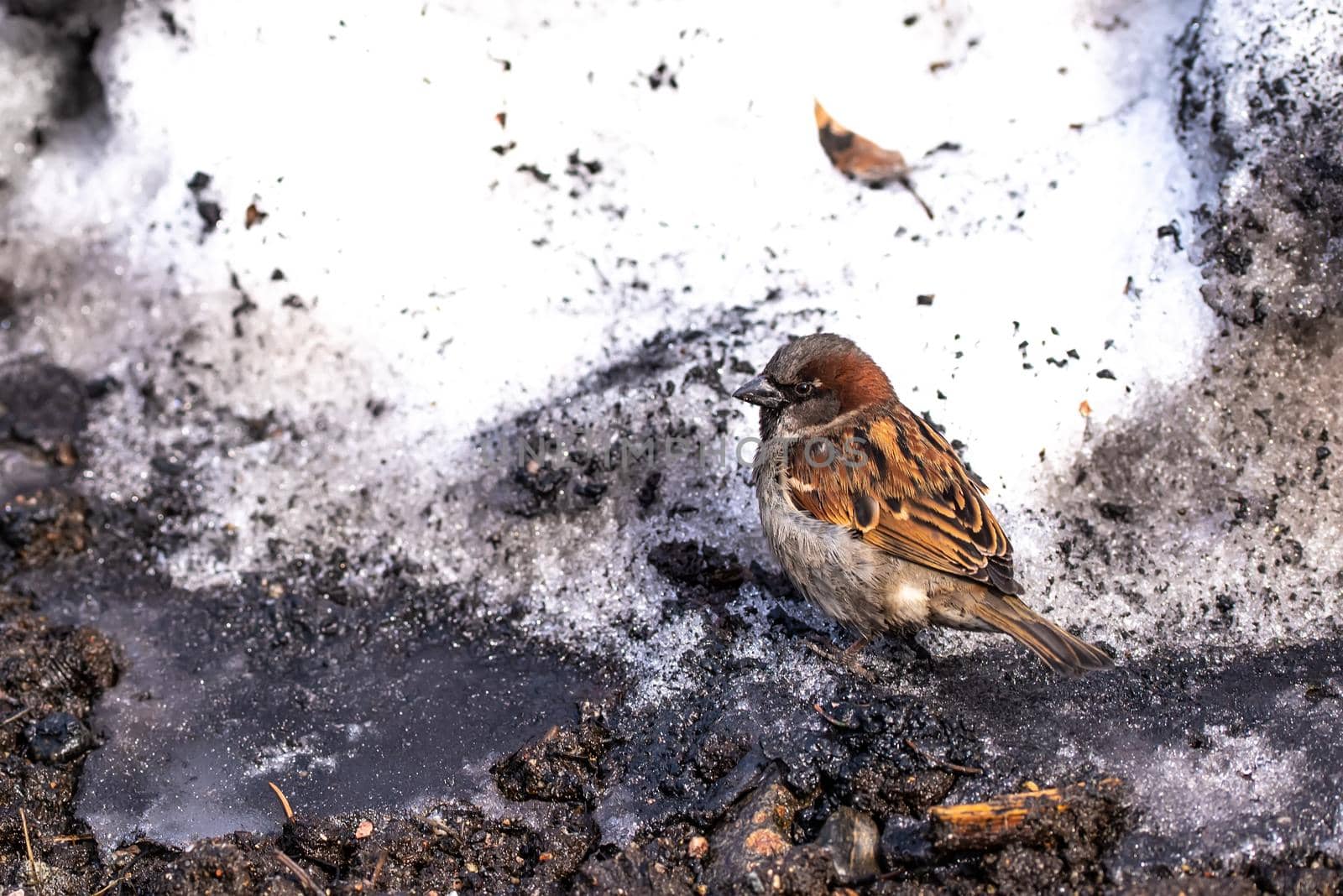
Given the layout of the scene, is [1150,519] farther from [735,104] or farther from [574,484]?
[735,104]

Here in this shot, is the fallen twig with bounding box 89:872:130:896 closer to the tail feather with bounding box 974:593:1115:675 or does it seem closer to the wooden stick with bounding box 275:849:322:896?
the wooden stick with bounding box 275:849:322:896

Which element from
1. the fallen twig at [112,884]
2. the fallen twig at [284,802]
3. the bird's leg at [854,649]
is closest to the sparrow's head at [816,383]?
the bird's leg at [854,649]

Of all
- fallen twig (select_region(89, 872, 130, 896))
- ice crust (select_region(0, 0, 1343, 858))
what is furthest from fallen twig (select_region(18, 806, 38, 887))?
ice crust (select_region(0, 0, 1343, 858))

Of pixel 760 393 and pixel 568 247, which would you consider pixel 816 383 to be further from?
pixel 568 247

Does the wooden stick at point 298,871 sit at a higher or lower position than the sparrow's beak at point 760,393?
lower

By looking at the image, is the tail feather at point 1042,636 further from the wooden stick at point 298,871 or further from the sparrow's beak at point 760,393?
the wooden stick at point 298,871

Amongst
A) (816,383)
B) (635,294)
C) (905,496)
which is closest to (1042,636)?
(905,496)

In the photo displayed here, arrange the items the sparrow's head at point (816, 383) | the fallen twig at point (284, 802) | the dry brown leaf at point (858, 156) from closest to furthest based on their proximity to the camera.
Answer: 1. the fallen twig at point (284, 802)
2. the sparrow's head at point (816, 383)
3. the dry brown leaf at point (858, 156)

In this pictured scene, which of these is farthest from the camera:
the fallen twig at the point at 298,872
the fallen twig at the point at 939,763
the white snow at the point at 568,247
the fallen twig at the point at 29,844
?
the white snow at the point at 568,247
